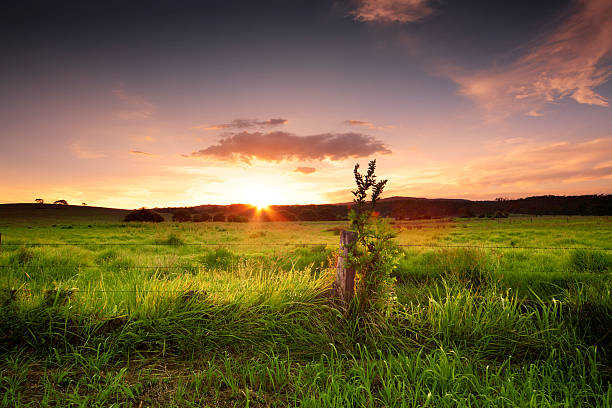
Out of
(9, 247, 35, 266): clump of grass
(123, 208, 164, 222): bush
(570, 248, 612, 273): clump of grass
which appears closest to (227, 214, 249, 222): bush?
(123, 208, 164, 222): bush

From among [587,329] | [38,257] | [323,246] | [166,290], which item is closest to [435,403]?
[587,329]

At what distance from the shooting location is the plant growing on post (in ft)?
15.7

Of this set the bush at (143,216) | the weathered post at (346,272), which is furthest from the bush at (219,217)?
the weathered post at (346,272)

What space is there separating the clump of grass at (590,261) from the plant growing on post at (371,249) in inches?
304

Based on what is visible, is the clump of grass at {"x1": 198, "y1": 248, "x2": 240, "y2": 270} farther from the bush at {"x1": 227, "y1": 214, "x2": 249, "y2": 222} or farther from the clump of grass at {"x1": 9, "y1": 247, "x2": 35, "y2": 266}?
the bush at {"x1": 227, "y1": 214, "x2": 249, "y2": 222}

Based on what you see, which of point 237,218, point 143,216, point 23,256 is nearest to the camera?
point 23,256

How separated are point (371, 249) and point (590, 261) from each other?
28.7 feet

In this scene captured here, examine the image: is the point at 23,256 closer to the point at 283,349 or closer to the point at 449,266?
the point at 283,349

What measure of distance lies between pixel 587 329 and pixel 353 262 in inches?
132

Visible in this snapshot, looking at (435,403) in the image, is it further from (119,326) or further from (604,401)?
(119,326)

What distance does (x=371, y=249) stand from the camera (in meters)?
4.91

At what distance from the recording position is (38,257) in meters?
10.0

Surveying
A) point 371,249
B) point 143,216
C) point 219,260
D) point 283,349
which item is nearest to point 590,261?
point 371,249

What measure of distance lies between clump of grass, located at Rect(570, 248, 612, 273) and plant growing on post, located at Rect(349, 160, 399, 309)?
7.73 meters
